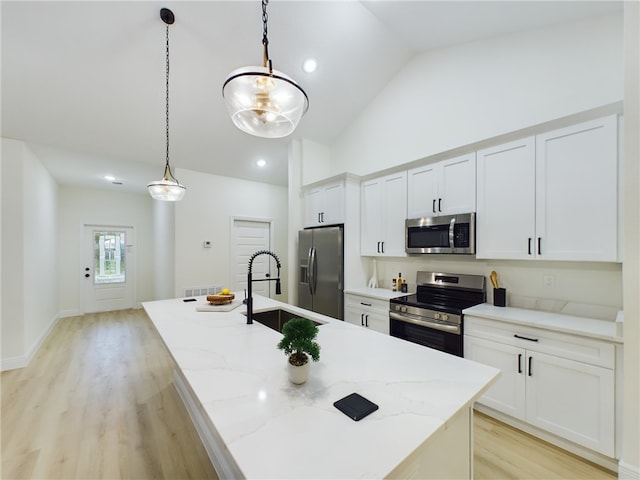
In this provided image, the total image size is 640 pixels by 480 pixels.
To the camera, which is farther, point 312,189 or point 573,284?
point 312,189

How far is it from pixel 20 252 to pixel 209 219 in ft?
7.58

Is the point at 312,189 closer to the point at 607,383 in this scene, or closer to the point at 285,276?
the point at 285,276

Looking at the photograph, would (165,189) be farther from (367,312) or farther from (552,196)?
(552,196)

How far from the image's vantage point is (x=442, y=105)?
3.12m

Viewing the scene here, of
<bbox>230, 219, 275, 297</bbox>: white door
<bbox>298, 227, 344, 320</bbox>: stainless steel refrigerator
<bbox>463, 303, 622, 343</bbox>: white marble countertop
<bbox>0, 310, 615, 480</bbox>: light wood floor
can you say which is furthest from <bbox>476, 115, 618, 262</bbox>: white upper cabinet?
<bbox>230, 219, 275, 297</bbox>: white door

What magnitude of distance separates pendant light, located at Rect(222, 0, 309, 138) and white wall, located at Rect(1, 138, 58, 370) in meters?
3.64

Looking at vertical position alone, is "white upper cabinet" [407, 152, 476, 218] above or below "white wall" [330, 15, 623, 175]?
below

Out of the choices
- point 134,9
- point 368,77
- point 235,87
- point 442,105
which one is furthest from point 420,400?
point 368,77

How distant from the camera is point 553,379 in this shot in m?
1.90

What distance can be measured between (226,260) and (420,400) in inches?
175

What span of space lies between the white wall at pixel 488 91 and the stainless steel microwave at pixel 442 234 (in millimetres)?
911

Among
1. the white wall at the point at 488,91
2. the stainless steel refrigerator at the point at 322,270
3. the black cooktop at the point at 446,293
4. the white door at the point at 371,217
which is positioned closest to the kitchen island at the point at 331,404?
the black cooktop at the point at 446,293

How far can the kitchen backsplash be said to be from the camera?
206 cm

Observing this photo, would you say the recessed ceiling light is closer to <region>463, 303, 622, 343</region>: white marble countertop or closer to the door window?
<region>463, 303, 622, 343</region>: white marble countertop
